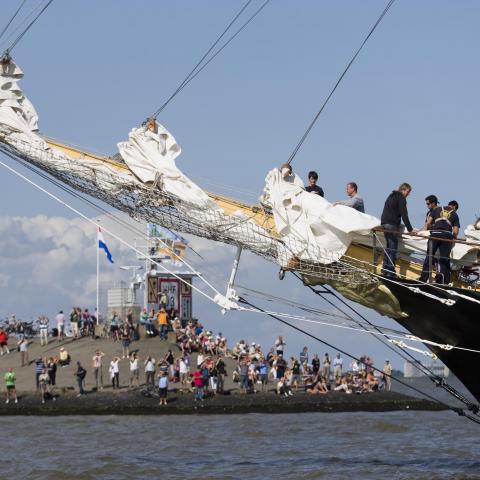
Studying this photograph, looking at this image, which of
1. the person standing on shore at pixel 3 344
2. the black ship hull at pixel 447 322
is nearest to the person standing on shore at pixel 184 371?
the person standing on shore at pixel 3 344

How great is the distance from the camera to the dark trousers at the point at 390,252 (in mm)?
20578

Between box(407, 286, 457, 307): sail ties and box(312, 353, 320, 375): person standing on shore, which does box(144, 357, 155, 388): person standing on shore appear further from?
box(407, 286, 457, 307): sail ties

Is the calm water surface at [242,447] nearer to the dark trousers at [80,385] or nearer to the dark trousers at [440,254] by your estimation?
the dark trousers at [80,385]

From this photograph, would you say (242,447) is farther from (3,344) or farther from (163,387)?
(3,344)

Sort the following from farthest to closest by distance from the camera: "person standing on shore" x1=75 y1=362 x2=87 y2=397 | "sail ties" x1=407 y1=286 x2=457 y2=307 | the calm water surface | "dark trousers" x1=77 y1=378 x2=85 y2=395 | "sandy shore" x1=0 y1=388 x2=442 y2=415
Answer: "dark trousers" x1=77 y1=378 x2=85 y2=395
"person standing on shore" x1=75 y1=362 x2=87 y2=397
"sandy shore" x1=0 y1=388 x2=442 y2=415
the calm water surface
"sail ties" x1=407 y1=286 x2=457 y2=307

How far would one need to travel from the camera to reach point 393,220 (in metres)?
20.5

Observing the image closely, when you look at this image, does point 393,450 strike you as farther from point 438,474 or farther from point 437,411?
point 437,411

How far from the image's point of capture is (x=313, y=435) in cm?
3491

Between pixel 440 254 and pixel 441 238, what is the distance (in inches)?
14.2

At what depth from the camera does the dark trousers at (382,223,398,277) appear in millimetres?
20578

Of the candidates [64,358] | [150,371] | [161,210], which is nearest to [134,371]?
[150,371]

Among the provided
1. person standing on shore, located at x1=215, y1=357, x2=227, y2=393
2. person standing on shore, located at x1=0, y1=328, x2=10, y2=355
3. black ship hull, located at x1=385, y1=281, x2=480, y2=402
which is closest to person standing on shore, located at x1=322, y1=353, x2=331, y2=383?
person standing on shore, located at x1=215, y1=357, x2=227, y2=393

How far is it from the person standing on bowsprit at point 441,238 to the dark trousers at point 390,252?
1.58ft

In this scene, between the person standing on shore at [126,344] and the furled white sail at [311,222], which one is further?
the person standing on shore at [126,344]
